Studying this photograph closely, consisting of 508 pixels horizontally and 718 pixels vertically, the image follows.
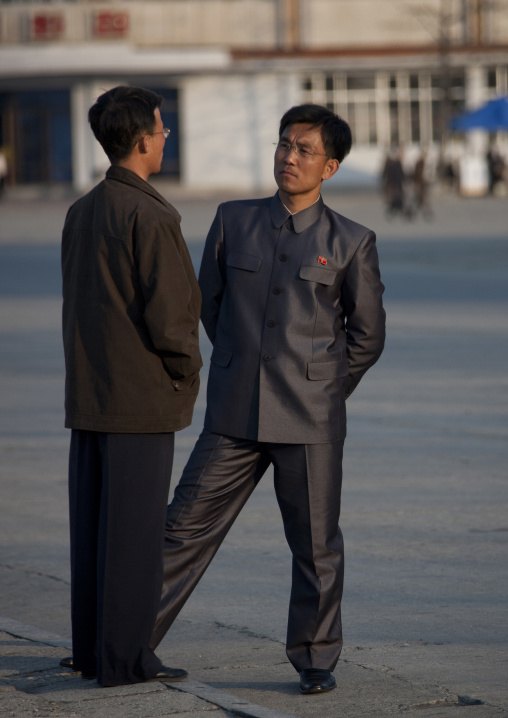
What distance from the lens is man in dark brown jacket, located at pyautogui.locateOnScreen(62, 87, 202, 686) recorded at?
385 centimetres

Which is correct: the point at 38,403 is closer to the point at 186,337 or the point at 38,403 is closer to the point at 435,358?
the point at 435,358

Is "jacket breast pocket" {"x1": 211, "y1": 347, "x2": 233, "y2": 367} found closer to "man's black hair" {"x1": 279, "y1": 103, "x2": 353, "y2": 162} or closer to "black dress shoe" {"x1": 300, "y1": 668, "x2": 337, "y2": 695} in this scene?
"man's black hair" {"x1": 279, "y1": 103, "x2": 353, "y2": 162}

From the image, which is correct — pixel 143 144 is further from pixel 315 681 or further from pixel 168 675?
pixel 315 681

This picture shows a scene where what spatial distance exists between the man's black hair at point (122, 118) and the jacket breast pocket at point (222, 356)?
70 centimetres

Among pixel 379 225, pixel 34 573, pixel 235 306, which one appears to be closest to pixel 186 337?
pixel 235 306

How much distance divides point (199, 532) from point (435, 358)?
780 cm

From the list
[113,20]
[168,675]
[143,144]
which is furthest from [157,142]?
[113,20]

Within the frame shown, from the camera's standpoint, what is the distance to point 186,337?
387 cm

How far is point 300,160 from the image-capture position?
4195 millimetres

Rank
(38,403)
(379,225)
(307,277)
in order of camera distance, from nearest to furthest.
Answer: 1. (307,277)
2. (38,403)
3. (379,225)

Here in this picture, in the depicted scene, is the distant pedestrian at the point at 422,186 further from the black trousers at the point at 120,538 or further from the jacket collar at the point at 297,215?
the black trousers at the point at 120,538

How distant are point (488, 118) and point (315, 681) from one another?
3915 centimetres

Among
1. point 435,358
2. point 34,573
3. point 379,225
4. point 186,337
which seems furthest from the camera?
point 379,225

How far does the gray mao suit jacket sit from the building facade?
4480cm
